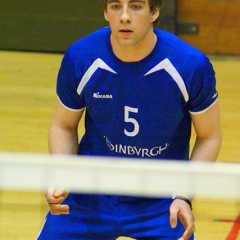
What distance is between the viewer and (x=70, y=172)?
180cm

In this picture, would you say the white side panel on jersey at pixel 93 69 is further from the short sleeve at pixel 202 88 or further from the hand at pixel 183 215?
the hand at pixel 183 215

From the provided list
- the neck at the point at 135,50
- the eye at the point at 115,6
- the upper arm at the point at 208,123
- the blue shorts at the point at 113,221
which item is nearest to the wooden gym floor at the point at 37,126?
the blue shorts at the point at 113,221

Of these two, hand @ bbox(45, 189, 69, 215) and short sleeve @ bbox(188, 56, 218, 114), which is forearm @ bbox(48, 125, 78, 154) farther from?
short sleeve @ bbox(188, 56, 218, 114)

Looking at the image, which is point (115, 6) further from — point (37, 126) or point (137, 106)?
point (37, 126)

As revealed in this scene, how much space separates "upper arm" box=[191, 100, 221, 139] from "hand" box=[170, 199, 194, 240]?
33 cm

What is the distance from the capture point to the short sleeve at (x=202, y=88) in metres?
2.35

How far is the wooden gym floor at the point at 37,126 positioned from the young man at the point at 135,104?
99cm

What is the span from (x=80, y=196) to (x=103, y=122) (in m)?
0.34

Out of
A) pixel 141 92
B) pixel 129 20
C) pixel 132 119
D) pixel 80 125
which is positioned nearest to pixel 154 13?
pixel 129 20

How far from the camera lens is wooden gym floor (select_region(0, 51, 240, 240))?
3.44 metres

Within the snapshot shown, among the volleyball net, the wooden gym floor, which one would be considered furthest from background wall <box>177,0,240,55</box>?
the volleyball net

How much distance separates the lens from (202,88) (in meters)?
2.37

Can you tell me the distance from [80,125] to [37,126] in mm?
456

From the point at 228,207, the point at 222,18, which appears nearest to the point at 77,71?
the point at 228,207
